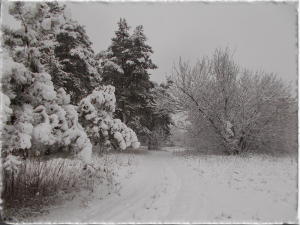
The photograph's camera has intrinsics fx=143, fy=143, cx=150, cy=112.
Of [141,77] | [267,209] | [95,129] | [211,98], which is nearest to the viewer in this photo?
[267,209]

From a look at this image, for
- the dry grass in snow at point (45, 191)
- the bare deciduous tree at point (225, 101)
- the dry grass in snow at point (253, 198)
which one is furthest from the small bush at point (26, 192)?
the bare deciduous tree at point (225, 101)

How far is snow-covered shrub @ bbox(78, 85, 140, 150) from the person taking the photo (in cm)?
427

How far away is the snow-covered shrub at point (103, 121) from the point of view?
4270 mm

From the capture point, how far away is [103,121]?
450 centimetres

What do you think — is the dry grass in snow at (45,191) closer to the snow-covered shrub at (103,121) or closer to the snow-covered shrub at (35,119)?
the snow-covered shrub at (35,119)

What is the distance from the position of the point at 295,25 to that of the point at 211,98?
6.23m

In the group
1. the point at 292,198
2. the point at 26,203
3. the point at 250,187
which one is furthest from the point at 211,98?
the point at 26,203

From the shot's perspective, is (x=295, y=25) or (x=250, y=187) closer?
(x=295, y=25)

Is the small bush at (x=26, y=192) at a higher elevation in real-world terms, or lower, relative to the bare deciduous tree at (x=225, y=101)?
lower

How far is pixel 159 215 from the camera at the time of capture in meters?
2.60

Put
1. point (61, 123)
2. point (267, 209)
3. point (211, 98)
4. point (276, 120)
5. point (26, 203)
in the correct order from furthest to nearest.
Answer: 1. point (211, 98)
2. point (276, 120)
3. point (61, 123)
4. point (26, 203)
5. point (267, 209)

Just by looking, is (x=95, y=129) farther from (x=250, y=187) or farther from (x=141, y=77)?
(x=141, y=77)

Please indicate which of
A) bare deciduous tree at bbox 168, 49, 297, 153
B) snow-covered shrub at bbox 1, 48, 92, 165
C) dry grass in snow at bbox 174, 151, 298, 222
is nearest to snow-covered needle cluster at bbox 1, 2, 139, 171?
snow-covered shrub at bbox 1, 48, 92, 165

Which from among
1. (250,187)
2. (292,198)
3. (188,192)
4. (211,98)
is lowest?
(188,192)
